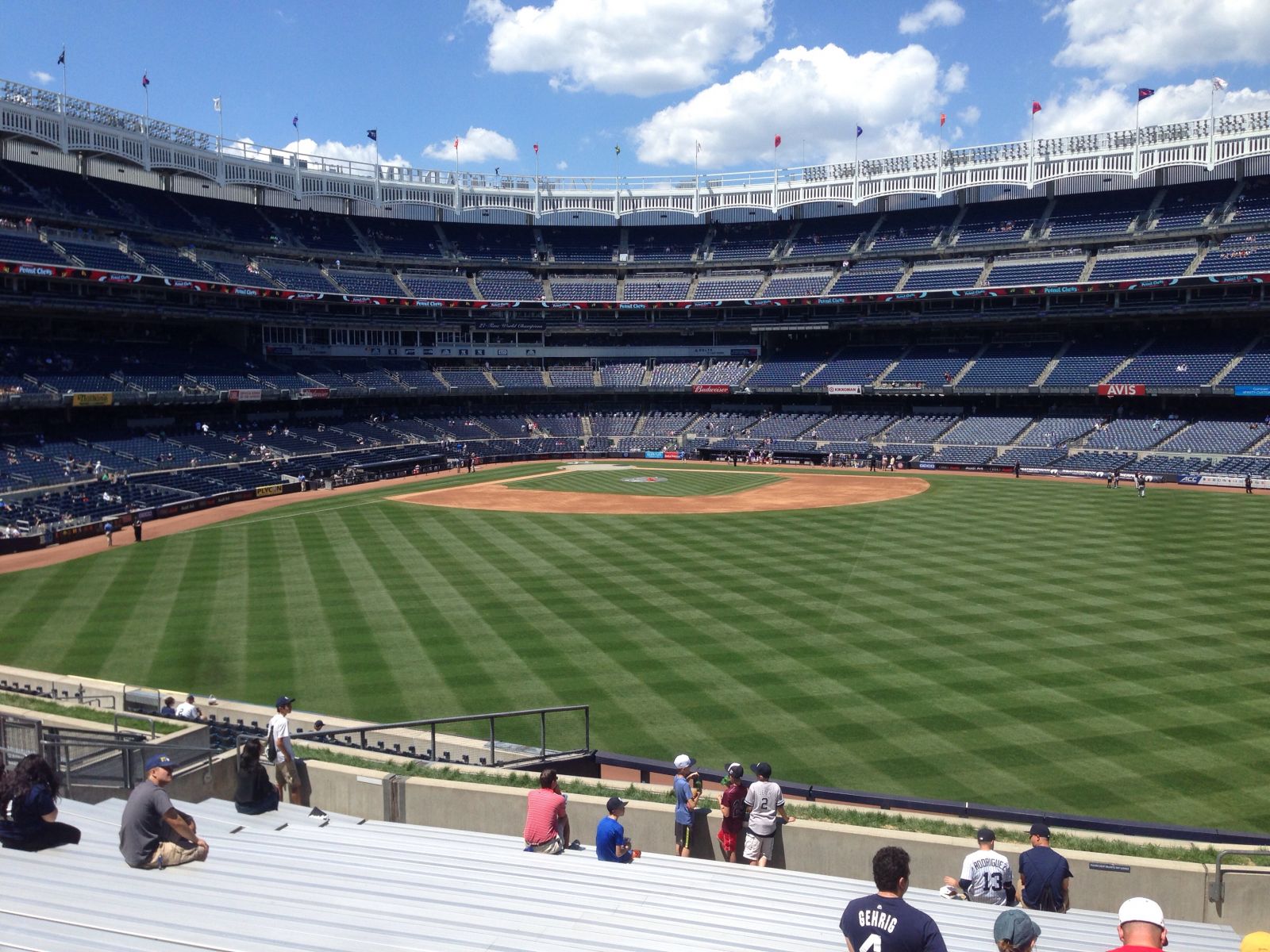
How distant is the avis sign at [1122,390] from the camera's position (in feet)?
206

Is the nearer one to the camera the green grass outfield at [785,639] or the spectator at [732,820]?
the spectator at [732,820]

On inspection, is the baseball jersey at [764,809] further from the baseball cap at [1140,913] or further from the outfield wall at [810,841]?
the baseball cap at [1140,913]

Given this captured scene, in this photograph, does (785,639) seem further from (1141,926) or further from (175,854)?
(1141,926)

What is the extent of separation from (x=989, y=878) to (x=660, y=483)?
51.5 meters

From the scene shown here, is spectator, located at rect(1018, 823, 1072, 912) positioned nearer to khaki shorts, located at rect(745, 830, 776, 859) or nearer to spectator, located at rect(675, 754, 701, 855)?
khaki shorts, located at rect(745, 830, 776, 859)

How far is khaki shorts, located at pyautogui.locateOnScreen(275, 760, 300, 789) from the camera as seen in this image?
11359 millimetres

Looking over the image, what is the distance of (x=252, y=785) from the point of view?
31.7 ft

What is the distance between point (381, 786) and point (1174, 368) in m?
69.1

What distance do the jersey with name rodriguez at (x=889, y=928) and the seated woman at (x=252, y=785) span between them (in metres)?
6.91

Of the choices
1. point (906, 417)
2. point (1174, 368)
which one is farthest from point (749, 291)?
point (1174, 368)

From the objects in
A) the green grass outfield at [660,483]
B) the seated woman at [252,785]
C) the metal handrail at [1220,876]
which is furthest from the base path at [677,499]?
the metal handrail at [1220,876]

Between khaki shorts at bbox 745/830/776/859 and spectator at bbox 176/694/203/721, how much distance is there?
30.0ft

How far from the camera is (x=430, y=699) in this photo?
1942 centimetres

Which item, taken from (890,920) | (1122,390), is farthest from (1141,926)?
(1122,390)
